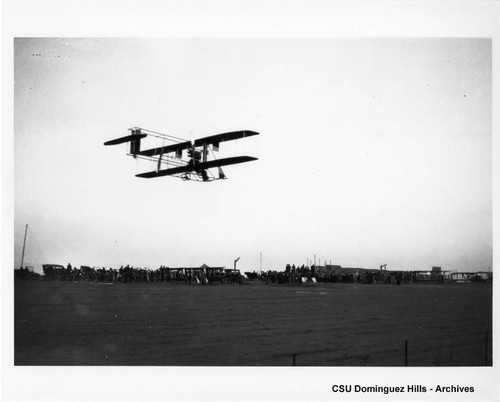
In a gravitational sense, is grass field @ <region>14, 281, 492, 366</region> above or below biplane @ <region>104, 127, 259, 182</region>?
below

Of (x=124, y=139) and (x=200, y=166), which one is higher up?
(x=124, y=139)

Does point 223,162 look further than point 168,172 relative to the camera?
No

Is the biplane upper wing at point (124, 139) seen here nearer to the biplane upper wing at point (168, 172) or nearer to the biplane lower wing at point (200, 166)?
the biplane lower wing at point (200, 166)

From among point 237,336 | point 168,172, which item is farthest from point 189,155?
point 237,336

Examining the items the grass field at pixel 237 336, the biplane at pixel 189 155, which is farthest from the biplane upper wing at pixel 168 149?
the grass field at pixel 237 336

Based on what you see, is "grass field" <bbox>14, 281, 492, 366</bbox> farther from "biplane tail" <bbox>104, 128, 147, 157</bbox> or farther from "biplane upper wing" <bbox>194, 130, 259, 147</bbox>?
"biplane upper wing" <bbox>194, 130, 259, 147</bbox>

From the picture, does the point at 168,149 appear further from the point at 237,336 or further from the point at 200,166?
the point at 237,336

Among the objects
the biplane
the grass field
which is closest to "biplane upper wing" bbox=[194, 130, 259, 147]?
the biplane
